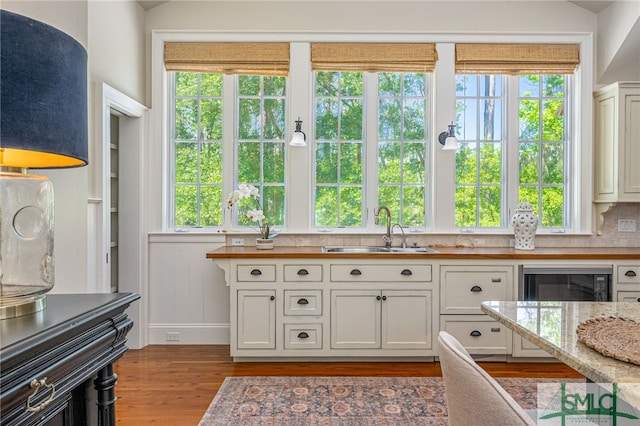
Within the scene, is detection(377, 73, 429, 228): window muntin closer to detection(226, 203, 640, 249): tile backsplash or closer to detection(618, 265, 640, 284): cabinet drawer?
detection(226, 203, 640, 249): tile backsplash

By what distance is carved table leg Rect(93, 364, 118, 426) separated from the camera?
1223 mm

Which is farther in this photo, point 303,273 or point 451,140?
point 451,140

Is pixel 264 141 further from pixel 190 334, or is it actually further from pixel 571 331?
pixel 571 331

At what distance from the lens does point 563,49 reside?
372cm

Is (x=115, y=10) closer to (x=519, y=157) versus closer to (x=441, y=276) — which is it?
(x=441, y=276)

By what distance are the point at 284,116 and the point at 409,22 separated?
56.7 inches

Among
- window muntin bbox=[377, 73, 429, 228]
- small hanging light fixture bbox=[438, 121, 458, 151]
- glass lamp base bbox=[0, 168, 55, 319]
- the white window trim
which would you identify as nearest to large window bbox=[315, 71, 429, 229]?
window muntin bbox=[377, 73, 429, 228]

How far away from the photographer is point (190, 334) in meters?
3.70

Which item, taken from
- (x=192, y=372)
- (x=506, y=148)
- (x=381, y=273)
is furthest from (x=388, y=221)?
(x=192, y=372)

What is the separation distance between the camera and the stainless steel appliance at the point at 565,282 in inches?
124

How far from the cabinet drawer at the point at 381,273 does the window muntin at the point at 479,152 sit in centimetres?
92

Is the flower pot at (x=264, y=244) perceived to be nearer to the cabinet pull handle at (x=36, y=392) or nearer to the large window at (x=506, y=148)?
the large window at (x=506, y=148)

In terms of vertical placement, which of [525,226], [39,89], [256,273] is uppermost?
[39,89]

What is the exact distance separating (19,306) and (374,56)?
11.2ft
